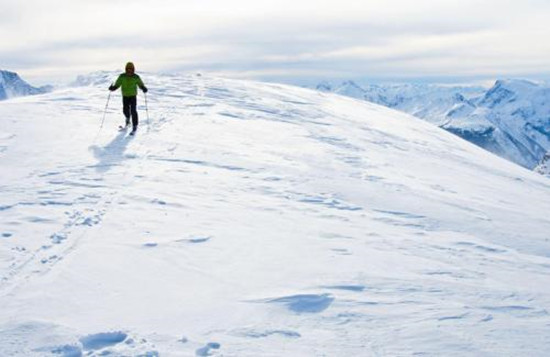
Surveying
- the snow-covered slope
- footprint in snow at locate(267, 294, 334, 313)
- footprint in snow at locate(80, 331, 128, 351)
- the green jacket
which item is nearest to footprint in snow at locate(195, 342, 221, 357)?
the snow-covered slope

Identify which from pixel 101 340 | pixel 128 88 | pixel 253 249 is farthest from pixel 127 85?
pixel 101 340

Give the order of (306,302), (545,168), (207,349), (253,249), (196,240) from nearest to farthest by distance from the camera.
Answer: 1. (207,349)
2. (306,302)
3. (253,249)
4. (196,240)
5. (545,168)

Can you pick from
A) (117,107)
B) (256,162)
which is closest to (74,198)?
(256,162)

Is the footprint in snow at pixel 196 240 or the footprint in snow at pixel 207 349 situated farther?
the footprint in snow at pixel 196 240

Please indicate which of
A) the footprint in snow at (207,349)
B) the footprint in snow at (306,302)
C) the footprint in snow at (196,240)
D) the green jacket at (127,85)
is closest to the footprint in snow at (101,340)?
the footprint in snow at (207,349)

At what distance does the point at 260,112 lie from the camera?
A: 21.6 meters

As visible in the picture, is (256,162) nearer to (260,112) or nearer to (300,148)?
(300,148)

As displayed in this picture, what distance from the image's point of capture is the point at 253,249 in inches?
316

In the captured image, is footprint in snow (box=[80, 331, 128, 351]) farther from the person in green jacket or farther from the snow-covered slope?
the person in green jacket

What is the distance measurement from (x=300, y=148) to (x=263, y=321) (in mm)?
10326

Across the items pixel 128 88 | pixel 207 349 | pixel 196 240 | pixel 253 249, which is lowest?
pixel 207 349

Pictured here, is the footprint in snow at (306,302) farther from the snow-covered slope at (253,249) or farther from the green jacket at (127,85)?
the green jacket at (127,85)

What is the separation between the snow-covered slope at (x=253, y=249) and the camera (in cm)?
571

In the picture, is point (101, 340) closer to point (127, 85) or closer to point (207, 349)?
point (207, 349)
